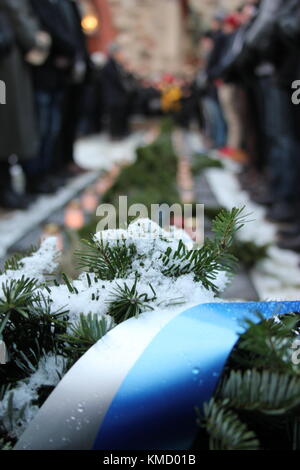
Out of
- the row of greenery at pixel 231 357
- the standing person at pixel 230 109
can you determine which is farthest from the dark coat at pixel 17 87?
the standing person at pixel 230 109

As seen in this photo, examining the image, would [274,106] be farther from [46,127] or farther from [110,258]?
[110,258]

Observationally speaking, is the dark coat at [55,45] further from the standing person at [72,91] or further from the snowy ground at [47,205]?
the snowy ground at [47,205]

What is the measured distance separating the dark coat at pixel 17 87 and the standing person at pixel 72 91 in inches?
56.1

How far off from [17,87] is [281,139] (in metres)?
1.95

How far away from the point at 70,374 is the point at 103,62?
1215cm

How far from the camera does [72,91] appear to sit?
6.56 meters

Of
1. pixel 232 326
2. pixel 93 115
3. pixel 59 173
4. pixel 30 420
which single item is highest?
pixel 93 115

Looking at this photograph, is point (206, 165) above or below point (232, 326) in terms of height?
above

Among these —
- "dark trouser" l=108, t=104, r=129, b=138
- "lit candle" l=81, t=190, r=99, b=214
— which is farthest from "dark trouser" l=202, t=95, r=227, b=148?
"lit candle" l=81, t=190, r=99, b=214

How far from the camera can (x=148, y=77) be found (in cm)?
2012

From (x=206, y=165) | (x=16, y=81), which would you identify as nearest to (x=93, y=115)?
(x=206, y=165)

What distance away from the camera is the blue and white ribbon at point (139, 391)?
21.1 inches

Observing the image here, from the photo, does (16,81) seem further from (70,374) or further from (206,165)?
(70,374)

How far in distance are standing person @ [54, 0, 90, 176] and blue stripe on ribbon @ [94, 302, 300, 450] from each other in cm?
552
